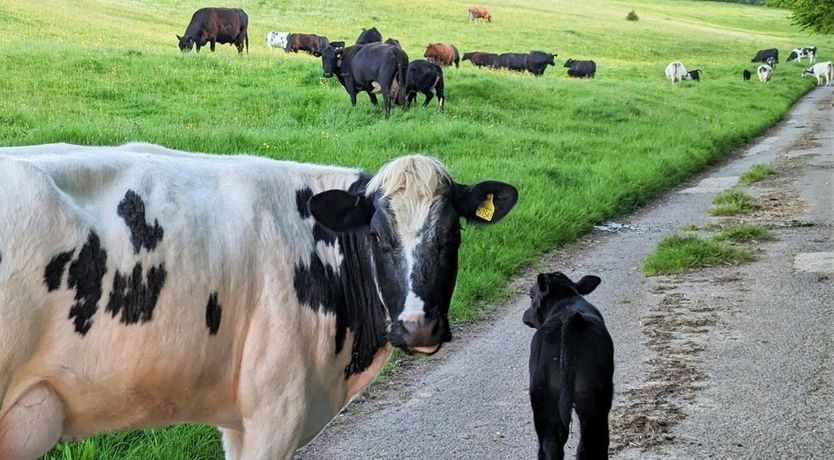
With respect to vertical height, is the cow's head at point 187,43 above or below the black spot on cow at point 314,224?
below

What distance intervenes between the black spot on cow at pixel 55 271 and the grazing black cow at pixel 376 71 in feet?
54.4

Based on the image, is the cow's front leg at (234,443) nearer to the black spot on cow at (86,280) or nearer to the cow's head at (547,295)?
the black spot on cow at (86,280)

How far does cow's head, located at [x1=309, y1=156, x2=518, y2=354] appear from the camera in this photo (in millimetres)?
3926

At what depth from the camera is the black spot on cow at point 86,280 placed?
3.38 m

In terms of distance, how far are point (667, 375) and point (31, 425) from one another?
436cm

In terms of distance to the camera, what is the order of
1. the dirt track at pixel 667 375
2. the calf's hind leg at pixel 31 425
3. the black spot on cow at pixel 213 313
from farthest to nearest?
the dirt track at pixel 667 375, the black spot on cow at pixel 213 313, the calf's hind leg at pixel 31 425

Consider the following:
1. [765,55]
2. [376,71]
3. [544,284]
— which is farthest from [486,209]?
[765,55]

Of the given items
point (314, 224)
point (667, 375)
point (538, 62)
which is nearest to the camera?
point (314, 224)

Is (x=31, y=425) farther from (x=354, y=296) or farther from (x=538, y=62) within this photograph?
(x=538, y=62)

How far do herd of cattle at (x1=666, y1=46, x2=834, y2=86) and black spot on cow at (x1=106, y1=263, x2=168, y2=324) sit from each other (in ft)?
131

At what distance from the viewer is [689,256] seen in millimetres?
9539

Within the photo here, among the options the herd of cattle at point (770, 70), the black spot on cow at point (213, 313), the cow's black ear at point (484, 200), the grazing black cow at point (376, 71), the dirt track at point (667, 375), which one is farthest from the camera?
the herd of cattle at point (770, 70)

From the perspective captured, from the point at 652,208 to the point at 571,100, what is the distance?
1203 cm

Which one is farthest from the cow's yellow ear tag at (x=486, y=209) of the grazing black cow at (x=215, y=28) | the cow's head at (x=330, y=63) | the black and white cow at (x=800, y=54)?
the black and white cow at (x=800, y=54)
